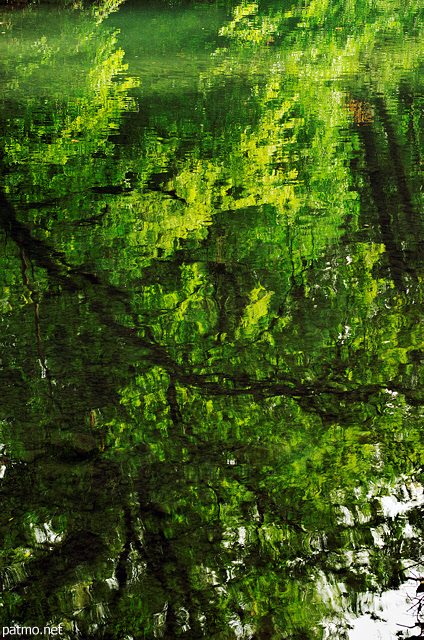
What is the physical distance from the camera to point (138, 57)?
11.2 m

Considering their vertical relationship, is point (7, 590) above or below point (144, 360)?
below

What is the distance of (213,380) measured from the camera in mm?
2857

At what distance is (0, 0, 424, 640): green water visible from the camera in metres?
1.92

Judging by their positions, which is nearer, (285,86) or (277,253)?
(277,253)

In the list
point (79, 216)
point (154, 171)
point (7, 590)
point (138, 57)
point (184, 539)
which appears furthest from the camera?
point (138, 57)

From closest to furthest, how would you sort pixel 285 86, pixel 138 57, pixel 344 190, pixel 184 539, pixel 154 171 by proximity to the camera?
pixel 184 539
pixel 344 190
pixel 154 171
pixel 285 86
pixel 138 57

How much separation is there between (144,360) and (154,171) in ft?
9.90

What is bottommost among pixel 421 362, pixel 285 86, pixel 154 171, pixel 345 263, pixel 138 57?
pixel 421 362

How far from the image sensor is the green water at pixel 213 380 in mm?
1916

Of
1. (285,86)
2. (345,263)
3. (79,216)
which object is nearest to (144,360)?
(345,263)

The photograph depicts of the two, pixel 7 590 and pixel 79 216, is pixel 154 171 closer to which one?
pixel 79 216

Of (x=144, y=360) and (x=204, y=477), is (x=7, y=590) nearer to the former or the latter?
(x=204, y=477)

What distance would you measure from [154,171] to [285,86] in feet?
12.8

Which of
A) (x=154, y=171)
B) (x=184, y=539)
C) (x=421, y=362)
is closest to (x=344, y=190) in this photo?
(x=154, y=171)
